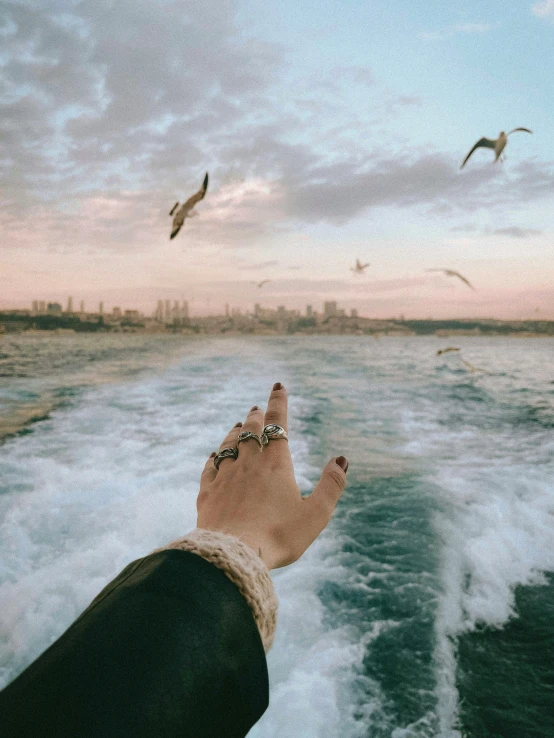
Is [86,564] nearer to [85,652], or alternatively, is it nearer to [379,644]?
[379,644]

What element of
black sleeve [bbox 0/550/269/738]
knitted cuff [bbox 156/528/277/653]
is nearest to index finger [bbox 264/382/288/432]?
knitted cuff [bbox 156/528/277/653]

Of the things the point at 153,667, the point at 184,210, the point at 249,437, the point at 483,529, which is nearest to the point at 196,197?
the point at 184,210

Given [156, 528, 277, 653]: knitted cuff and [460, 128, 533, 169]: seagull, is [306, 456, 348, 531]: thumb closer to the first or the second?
[156, 528, 277, 653]: knitted cuff

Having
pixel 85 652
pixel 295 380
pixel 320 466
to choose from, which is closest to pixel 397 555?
pixel 320 466

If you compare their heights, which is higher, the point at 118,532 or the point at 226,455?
the point at 226,455

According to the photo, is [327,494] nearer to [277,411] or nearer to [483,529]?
[277,411]

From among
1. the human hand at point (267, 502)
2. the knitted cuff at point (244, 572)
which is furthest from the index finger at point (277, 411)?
the knitted cuff at point (244, 572)

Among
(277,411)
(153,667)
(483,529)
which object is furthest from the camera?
(483,529)
